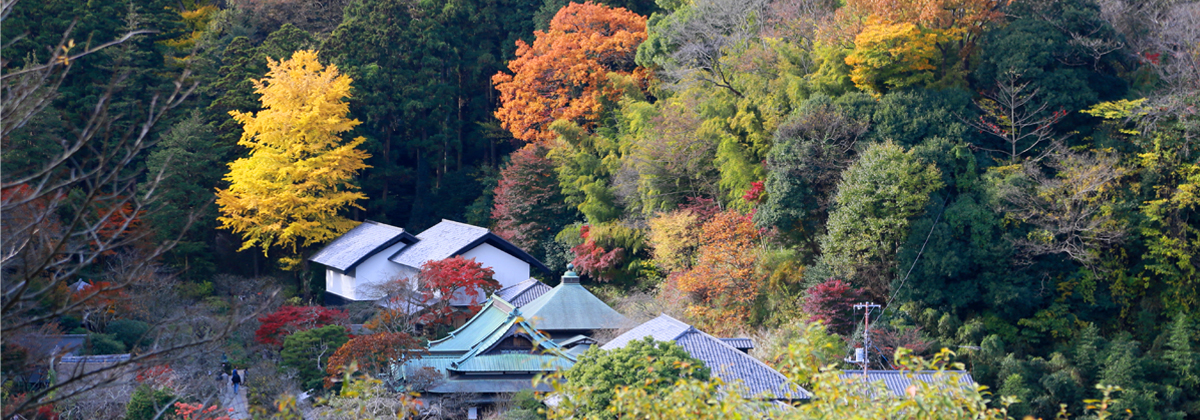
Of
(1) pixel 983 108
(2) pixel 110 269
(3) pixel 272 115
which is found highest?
(1) pixel 983 108

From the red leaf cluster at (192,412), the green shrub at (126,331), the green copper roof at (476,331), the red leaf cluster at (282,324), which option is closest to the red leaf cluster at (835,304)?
the green copper roof at (476,331)

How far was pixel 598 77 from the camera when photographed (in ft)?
100.0

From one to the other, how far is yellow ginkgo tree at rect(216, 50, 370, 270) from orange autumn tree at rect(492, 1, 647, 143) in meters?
5.76

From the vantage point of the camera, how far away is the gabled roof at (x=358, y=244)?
27.4 metres

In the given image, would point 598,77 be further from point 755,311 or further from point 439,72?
point 755,311

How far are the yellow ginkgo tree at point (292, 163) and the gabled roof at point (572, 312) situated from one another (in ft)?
34.1

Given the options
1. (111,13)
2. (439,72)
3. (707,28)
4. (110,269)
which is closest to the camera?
(110,269)

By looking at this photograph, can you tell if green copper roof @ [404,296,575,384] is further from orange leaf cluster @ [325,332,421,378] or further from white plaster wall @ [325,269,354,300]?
white plaster wall @ [325,269,354,300]

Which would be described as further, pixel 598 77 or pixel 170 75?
pixel 598 77

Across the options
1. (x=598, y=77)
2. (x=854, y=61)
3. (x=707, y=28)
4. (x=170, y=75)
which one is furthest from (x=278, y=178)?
(x=854, y=61)

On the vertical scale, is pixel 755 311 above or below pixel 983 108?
below

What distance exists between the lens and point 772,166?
21.7 m

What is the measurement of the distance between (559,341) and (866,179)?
24.8 feet

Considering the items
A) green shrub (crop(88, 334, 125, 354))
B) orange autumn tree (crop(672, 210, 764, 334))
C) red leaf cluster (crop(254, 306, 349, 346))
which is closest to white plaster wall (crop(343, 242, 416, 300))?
red leaf cluster (crop(254, 306, 349, 346))
